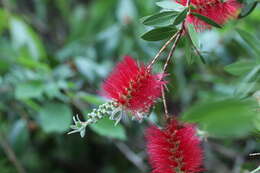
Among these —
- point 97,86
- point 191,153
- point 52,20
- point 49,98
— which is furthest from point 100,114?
point 52,20

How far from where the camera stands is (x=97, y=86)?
1.84 m

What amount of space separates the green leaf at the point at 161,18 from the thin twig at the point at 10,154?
3.36 ft

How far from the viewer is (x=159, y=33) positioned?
849 millimetres

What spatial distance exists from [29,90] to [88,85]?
41 centimetres

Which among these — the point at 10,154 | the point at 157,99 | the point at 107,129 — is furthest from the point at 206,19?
the point at 10,154

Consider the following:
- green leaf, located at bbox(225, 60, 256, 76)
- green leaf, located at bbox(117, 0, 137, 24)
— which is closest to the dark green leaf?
green leaf, located at bbox(225, 60, 256, 76)

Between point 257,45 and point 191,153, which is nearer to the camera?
point 191,153

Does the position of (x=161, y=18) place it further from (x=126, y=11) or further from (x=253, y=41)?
(x=126, y=11)

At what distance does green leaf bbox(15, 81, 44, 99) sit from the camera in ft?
4.94

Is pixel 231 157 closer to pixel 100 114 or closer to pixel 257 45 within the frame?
pixel 257 45

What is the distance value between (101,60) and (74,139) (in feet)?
1.26

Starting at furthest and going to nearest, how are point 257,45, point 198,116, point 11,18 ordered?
point 11,18 → point 257,45 → point 198,116

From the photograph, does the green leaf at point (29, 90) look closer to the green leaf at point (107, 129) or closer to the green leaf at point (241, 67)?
the green leaf at point (107, 129)

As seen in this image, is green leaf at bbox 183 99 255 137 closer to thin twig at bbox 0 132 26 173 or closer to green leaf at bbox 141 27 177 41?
green leaf at bbox 141 27 177 41
